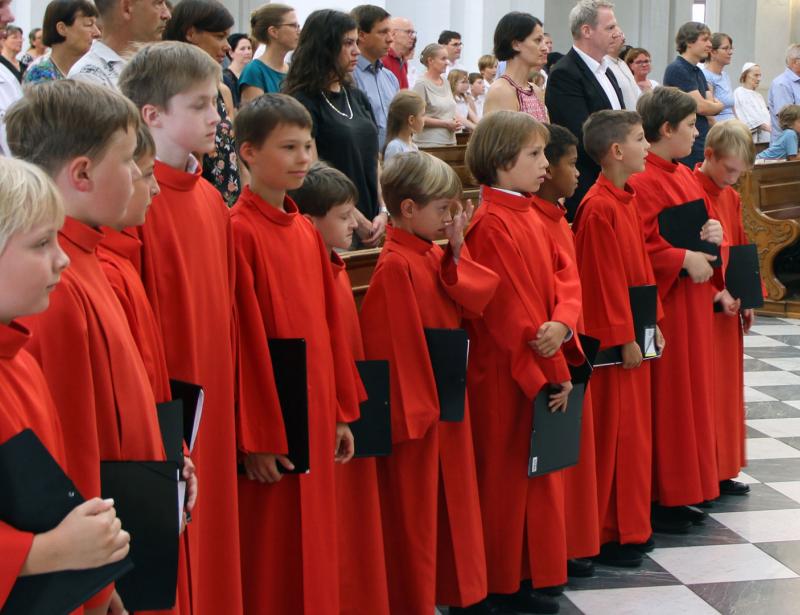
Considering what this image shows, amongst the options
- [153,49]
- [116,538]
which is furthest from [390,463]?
[116,538]

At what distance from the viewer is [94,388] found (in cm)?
215

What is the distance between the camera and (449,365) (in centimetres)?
352

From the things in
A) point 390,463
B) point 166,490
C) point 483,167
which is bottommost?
point 390,463

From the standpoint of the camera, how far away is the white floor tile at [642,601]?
386 centimetres

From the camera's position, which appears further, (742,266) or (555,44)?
(555,44)

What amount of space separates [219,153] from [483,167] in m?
0.88

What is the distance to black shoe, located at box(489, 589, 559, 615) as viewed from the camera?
151 inches

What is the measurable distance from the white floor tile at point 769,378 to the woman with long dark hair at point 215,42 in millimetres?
4315

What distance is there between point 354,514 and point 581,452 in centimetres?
101

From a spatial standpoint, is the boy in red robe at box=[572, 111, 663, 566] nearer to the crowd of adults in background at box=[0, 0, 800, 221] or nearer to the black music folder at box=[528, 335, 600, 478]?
the black music folder at box=[528, 335, 600, 478]

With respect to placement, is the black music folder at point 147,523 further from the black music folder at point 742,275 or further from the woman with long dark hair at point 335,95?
the black music folder at point 742,275

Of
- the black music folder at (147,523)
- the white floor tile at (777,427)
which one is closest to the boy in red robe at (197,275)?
the black music folder at (147,523)

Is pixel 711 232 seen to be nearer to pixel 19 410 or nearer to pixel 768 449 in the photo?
pixel 768 449

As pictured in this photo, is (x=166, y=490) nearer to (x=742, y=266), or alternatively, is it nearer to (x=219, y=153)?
(x=219, y=153)
